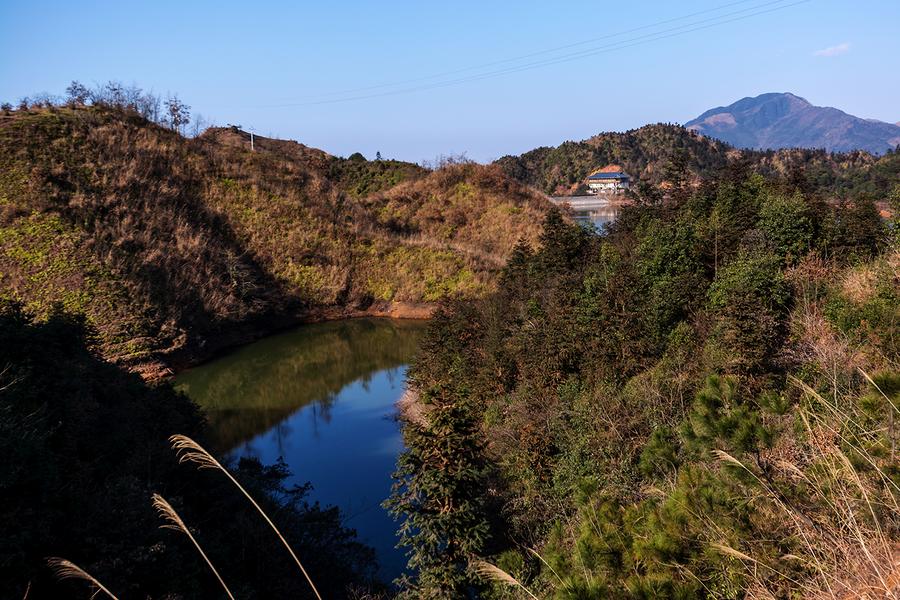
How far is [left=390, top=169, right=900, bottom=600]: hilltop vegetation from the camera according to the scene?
3.84m

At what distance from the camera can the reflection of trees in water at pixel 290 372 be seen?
753 inches

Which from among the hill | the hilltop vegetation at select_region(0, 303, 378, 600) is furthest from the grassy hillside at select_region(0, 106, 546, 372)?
the hill

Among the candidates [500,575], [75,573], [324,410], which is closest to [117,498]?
[75,573]

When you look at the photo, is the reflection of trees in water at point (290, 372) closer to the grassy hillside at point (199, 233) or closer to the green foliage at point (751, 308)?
the grassy hillside at point (199, 233)

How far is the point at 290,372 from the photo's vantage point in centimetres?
2400

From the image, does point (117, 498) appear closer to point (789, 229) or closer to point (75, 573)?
point (75, 573)

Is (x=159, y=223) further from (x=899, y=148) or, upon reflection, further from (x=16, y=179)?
(x=899, y=148)

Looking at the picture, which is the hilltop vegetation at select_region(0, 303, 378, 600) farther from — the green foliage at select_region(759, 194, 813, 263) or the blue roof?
the blue roof

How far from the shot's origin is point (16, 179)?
27.8 meters

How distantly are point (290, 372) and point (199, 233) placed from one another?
44.2ft

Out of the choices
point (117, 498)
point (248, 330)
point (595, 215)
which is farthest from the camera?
point (595, 215)

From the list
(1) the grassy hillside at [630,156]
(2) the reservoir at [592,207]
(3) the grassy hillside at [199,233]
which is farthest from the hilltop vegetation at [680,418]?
Result: (1) the grassy hillside at [630,156]

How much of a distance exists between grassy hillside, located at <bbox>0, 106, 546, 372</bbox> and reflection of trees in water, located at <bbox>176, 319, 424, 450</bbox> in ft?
7.99

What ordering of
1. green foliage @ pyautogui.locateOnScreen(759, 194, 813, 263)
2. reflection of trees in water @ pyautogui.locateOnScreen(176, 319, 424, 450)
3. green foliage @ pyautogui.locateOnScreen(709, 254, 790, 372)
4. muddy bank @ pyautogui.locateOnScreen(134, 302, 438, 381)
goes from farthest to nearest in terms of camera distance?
muddy bank @ pyautogui.locateOnScreen(134, 302, 438, 381)
reflection of trees in water @ pyautogui.locateOnScreen(176, 319, 424, 450)
green foliage @ pyautogui.locateOnScreen(759, 194, 813, 263)
green foliage @ pyautogui.locateOnScreen(709, 254, 790, 372)
